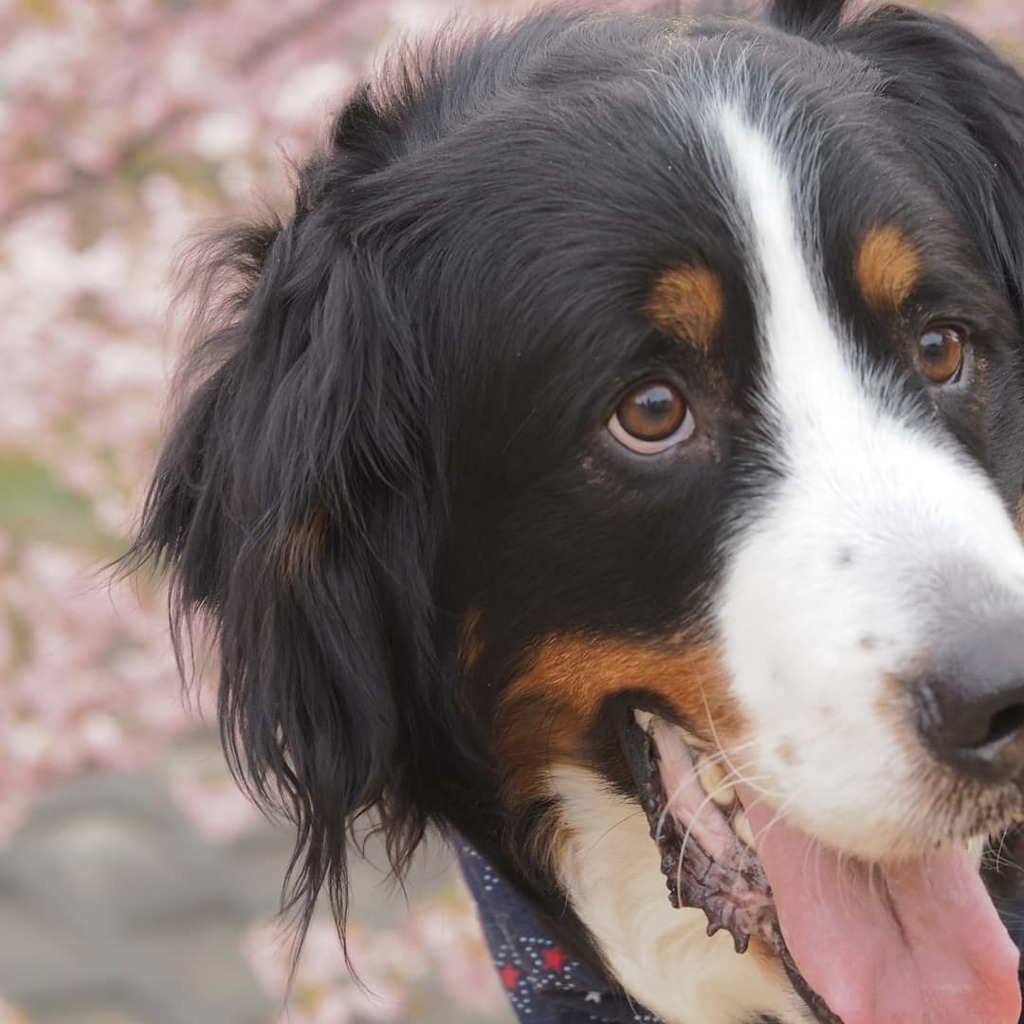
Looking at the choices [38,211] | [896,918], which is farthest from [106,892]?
[896,918]

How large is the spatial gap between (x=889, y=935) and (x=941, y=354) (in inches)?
26.4

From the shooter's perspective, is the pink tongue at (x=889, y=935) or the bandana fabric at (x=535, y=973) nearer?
the pink tongue at (x=889, y=935)

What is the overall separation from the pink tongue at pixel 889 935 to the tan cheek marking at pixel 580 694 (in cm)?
12

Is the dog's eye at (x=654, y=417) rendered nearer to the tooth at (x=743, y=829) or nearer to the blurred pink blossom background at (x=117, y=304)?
the tooth at (x=743, y=829)

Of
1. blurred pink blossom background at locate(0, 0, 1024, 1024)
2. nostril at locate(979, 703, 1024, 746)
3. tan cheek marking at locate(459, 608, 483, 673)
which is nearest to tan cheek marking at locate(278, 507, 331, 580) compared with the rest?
tan cheek marking at locate(459, 608, 483, 673)

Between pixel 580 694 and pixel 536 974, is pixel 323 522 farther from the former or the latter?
pixel 536 974

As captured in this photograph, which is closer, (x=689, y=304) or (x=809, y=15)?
(x=689, y=304)

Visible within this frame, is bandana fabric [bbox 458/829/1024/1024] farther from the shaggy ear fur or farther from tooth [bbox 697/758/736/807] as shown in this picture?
the shaggy ear fur

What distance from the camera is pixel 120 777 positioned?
4777 mm

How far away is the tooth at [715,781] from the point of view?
5.82ft

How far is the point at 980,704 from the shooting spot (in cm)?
150

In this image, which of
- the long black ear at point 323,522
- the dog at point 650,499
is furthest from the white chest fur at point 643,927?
the long black ear at point 323,522

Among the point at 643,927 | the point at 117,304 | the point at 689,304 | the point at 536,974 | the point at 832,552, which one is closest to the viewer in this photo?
the point at 832,552

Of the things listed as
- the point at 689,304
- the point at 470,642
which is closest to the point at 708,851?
the point at 470,642
